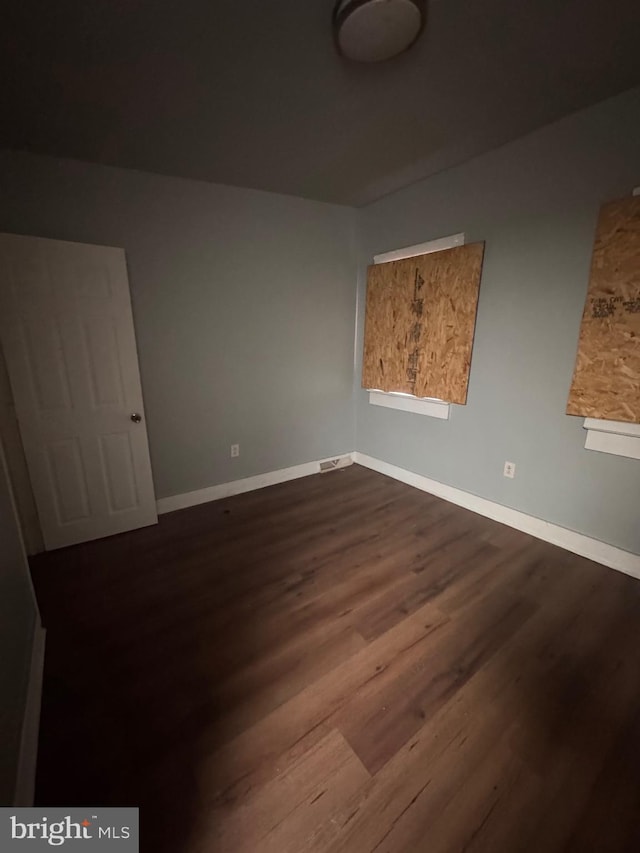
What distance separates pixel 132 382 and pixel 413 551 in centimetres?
238

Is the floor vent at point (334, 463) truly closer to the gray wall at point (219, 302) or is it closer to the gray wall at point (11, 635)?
the gray wall at point (219, 302)

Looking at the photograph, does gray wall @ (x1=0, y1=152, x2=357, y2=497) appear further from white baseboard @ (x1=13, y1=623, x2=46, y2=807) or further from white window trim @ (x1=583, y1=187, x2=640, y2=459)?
white window trim @ (x1=583, y1=187, x2=640, y2=459)

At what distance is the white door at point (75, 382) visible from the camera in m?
2.12

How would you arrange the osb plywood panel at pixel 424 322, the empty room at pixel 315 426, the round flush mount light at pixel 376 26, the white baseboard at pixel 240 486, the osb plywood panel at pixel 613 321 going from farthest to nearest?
the white baseboard at pixel 240 486, the osb plywood panel at pixel 424 322, the osb plywood panel at pixel 613 321, the round flush mount light at pixel 376 26, the empty room at pixel 315 426

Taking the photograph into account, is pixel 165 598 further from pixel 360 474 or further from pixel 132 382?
pixel 360 474

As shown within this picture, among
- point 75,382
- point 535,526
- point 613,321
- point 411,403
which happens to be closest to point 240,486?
point 75,382

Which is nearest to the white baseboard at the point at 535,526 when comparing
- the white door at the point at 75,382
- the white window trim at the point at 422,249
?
the white window trim at the point at 422,249

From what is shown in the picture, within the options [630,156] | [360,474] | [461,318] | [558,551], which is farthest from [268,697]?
[630,156]

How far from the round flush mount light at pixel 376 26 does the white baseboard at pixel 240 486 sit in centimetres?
299

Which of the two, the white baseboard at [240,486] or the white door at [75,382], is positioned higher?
the white door at [75,382]

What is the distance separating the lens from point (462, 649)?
1.61 meters

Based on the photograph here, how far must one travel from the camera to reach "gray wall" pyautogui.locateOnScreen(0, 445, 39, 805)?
37.8 inches

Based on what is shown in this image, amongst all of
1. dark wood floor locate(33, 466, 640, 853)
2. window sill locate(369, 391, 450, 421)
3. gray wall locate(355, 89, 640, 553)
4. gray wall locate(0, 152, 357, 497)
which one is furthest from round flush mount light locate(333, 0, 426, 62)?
dark wood floor locate(33, 466, 640, 853)
